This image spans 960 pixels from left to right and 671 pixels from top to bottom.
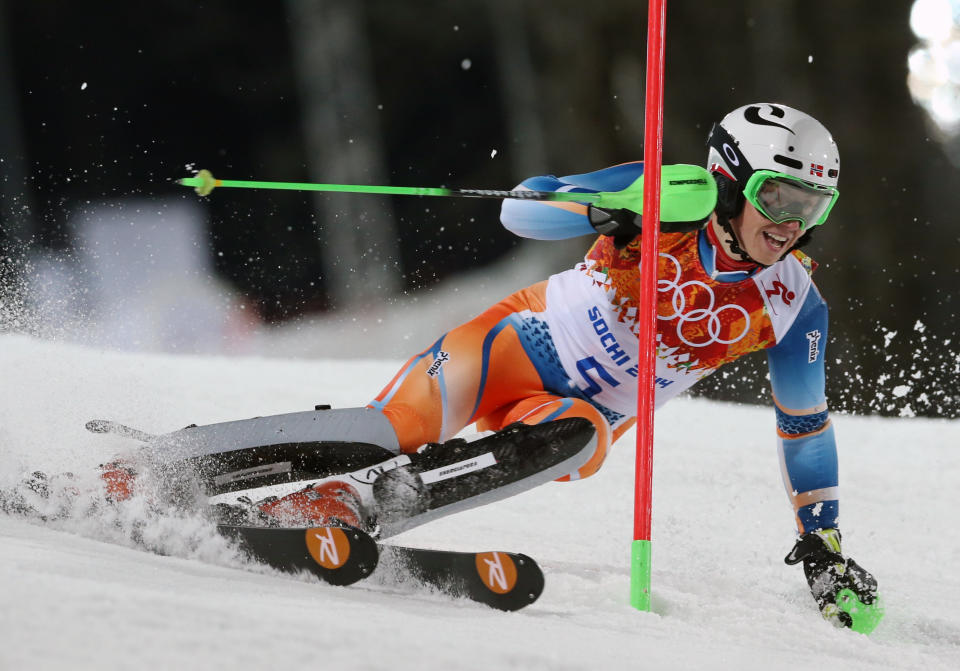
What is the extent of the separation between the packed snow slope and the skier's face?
82cm

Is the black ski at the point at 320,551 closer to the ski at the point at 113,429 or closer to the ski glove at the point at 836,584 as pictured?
the ski at the point at 113,429

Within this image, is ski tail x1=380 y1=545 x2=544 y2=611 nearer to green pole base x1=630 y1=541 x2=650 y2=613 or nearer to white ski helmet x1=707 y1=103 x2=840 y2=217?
green pole base x1=630 y1=541 x2=650 y2=613

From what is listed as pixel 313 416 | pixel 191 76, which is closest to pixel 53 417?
pixel 313 416

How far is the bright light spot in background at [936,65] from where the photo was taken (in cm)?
634

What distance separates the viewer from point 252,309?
638cm

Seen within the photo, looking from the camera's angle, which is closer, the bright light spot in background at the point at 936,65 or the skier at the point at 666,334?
the skier at the point at 666,334

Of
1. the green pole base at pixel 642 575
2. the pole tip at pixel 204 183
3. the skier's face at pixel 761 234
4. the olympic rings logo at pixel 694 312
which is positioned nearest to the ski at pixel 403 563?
the green pole base at pixel 642 575

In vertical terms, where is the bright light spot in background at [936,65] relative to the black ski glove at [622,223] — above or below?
above

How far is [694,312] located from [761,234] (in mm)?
237

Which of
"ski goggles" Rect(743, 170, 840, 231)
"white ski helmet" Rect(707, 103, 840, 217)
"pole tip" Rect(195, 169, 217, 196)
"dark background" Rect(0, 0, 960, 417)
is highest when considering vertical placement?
"dark background" Rect(0, 0, 960, 417)

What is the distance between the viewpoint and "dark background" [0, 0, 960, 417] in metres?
6.13

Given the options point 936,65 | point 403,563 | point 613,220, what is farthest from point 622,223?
point 936,65

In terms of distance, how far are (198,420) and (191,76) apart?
327 centimetres

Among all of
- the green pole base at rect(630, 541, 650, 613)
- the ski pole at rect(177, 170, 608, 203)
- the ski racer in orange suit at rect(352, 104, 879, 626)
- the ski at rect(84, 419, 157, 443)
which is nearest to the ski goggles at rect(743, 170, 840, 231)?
the ski racer in orange suit at rect(352, 104, 879, 626)
